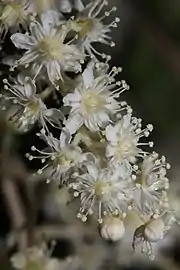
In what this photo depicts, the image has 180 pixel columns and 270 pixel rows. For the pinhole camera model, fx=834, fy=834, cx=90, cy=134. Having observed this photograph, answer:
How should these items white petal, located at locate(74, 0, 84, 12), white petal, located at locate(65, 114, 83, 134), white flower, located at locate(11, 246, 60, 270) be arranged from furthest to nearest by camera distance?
white flower, located at locate(11, 246, 60, 270)
white petal, located at locate(74, 0, 84, 12)
white petal, located at locate(65, 114, 83, 134)

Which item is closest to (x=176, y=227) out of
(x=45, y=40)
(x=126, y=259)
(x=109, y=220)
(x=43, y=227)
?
(x=126, y=259)

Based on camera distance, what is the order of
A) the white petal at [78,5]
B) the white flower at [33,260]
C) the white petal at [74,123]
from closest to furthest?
the white petal at [74,123], the white petal at [78,5], the white flower at [33,260]

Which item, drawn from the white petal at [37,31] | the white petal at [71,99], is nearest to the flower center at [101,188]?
the white petal at [71,99]

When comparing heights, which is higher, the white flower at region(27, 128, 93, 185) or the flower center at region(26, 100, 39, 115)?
the flower center at region(26, 100, 39, 115)

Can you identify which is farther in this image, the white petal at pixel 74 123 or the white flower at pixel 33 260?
the white flower at pixel 33 260

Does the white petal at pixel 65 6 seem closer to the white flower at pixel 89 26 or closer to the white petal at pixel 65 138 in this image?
the white flower at pixel 89 26

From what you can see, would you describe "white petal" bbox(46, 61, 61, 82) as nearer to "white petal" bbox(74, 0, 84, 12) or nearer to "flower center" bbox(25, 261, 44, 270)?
"white petal" bbox(74, 0, 84, 12)

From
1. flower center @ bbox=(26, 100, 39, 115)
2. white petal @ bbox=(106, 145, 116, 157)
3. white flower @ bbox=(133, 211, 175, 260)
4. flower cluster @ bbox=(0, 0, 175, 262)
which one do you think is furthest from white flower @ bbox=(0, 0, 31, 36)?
white flower @ bbox=(133, 211, 175, 260)

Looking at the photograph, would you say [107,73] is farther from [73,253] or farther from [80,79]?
[73,253]
